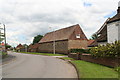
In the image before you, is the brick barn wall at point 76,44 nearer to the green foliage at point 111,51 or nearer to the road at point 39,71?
the road at point 39,71

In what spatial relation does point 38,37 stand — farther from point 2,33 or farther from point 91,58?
point 91,58

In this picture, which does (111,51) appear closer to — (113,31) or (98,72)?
(98,72)

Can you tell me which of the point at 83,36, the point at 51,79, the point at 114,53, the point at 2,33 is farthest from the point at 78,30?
the point at 51,79

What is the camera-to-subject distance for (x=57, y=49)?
168 ft

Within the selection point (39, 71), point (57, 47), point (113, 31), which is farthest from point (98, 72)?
point (57, 47)

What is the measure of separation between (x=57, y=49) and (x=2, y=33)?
67.5 ft

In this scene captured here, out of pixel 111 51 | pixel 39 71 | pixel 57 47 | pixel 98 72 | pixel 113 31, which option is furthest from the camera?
pixel 57 47

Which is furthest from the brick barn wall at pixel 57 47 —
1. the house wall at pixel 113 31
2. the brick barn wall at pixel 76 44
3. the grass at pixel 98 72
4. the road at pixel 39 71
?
the grass at pixel 98 72

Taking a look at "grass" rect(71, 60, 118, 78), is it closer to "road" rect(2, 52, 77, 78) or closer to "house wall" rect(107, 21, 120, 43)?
"road" rect(2, 52, 77, 78)

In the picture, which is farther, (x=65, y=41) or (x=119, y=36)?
(x=65, y=41)

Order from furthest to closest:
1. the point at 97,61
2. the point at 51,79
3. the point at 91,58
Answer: the point at 91,58 < the point at 97,61 < the point at 51,79

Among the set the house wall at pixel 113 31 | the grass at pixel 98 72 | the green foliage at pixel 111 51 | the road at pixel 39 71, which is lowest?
the road at pixel 39 71

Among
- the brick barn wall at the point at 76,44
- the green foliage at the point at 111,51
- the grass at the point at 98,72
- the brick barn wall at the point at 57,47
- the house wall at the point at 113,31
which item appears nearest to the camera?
the grass at the point at 98,72

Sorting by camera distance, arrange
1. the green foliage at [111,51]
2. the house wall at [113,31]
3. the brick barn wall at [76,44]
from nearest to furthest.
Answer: the green foliage at [111,51]
the house wall at [113,31]
the brick barn wall at [76,44]
